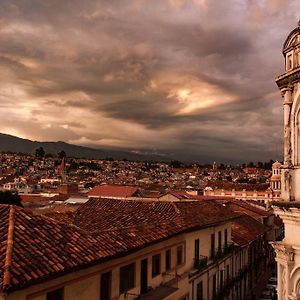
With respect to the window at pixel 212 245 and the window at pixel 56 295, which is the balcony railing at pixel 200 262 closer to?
the window at pixel 212 245

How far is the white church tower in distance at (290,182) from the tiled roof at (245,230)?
58.5ft

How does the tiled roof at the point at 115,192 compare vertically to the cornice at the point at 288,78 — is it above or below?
below

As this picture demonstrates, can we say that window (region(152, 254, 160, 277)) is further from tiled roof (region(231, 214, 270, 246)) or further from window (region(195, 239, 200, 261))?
tiled roof (region(231, 214, 270, 246))

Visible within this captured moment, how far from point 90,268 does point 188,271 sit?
30.4 ft

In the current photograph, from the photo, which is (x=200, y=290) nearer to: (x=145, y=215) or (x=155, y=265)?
(x=145, y=215)

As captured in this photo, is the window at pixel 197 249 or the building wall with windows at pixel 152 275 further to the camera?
the window at pixel 197 249

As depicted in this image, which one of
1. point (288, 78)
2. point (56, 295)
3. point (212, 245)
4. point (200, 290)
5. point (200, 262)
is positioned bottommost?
point (200, 290)

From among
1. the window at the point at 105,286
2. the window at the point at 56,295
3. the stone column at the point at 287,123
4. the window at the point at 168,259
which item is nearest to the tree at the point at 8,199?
the window at the point at 168,259

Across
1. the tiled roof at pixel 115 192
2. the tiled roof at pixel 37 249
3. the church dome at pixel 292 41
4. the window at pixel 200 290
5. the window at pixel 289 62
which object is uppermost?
the church dome at pixel 292 41

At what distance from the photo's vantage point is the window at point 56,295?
10971 millimetres

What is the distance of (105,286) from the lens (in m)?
13.6

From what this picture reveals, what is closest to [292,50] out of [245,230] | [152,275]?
[152,275]

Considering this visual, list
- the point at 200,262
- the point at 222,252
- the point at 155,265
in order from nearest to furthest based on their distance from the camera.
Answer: the point at 155,265
the point at 200,262
the point at 222,252

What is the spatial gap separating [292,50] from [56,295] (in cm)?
1000
